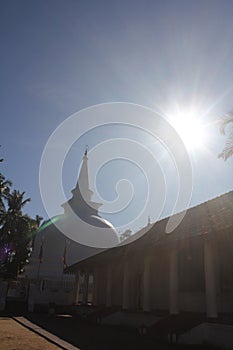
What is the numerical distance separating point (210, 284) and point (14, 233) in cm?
2995

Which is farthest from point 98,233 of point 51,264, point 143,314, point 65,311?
point 143,314

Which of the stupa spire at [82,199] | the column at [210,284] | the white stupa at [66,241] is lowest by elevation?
the column at [210,284]

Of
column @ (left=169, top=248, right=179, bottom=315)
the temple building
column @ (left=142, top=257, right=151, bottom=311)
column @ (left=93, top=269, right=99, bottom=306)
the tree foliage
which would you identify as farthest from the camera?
the tree foliage

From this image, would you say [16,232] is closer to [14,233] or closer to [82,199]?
[14,233]

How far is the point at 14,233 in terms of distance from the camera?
37.8 metres

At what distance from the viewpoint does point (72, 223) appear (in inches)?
1693

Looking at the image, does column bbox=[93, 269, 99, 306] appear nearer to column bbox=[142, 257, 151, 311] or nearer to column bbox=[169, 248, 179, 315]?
column bbox=[142, 257, 151, 311]

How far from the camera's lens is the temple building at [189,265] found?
1129cm

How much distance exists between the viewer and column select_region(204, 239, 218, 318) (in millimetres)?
10859

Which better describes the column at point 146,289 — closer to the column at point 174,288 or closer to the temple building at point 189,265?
the temple building at point 189,265

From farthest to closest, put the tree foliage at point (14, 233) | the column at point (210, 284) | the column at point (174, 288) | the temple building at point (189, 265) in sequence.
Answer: the tree foliage at point (14, 233) → the column at point (174, 288) → the temple building at point (189, 265) → the column at point (210, 284)

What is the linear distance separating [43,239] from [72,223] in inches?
155

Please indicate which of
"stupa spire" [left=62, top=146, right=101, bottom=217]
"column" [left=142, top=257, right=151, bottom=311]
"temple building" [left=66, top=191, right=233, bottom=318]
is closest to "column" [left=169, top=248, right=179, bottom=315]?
"temple building" [left=66, top=191, right=233, bottom=318]

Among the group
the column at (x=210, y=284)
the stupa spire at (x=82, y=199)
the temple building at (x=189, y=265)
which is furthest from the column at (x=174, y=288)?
the stupa spire at (x=82, y=199)
